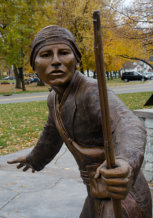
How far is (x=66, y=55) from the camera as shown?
5.96 ft

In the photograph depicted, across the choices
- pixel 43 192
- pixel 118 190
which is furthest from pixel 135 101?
pixel 118 190

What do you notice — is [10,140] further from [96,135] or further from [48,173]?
[96,135]

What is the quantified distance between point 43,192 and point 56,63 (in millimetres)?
2972

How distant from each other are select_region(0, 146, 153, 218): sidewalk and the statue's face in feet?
7.58

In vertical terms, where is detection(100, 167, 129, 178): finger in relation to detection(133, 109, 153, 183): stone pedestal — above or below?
above

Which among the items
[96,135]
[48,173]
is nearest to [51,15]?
[48,173]

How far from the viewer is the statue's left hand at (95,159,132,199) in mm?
1212

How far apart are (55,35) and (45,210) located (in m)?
2.63

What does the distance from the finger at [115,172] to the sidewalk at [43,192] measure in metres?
2.56

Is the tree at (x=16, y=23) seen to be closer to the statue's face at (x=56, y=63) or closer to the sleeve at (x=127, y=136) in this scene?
the statue's face at (x=56, y=63)

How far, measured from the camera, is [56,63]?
5.81 feet

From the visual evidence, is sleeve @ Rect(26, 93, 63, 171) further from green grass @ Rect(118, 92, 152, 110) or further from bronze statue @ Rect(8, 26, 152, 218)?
green grass @ Rect(118, 92, 152, 110)

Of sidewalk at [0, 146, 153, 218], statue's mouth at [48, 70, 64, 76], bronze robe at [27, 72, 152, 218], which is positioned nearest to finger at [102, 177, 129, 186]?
bronze robe at [27, 72, 152, 218]

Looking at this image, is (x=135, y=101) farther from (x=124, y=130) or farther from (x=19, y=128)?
(x=124, y=130)
